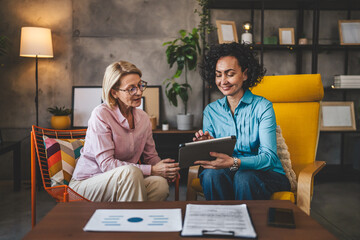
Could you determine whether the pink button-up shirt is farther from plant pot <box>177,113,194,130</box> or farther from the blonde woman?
plant pot <box>177,113,194,130</box>

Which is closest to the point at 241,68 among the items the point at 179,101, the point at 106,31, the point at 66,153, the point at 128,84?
the point at 128,84

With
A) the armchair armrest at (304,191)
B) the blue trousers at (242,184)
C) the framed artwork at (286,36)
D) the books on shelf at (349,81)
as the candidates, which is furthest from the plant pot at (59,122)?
the books on shelf at (349,81)

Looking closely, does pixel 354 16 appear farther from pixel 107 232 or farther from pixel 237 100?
pixel 107 232

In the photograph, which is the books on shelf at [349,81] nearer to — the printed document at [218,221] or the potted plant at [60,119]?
the printed document at [218,221]

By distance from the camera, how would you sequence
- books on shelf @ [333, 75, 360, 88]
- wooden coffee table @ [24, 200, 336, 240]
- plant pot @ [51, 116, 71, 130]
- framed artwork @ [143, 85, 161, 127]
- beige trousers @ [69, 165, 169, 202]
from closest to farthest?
1. wooden coffee table @ [24, 200, 336, 240]
2. beige trousers @ [69, 165, 169, 202]
3. plant pot @ [51, 116, 71, 130]
4. books on shelf @ [333, 75, 360, 88]
5. framed artwork @ [143, 85, 161, 127]

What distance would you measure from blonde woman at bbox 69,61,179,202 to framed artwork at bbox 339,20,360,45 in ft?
9.12

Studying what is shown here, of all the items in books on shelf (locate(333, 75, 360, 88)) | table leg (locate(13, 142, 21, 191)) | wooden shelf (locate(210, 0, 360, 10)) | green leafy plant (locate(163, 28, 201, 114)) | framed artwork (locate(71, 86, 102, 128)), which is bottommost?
table leg (locate(13, 142, 21, 191))

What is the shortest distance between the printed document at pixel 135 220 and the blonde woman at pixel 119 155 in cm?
36

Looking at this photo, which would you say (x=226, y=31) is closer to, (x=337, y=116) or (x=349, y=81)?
(x=349, y=81)

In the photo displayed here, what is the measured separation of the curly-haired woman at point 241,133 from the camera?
153 cm

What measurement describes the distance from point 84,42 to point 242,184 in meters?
2.80

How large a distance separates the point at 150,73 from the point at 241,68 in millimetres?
1918

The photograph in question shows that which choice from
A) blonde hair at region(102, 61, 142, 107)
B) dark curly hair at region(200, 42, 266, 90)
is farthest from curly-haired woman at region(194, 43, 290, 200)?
blonde hair at region(102, 61, 142, 107)

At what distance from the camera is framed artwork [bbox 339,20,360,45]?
336cm
